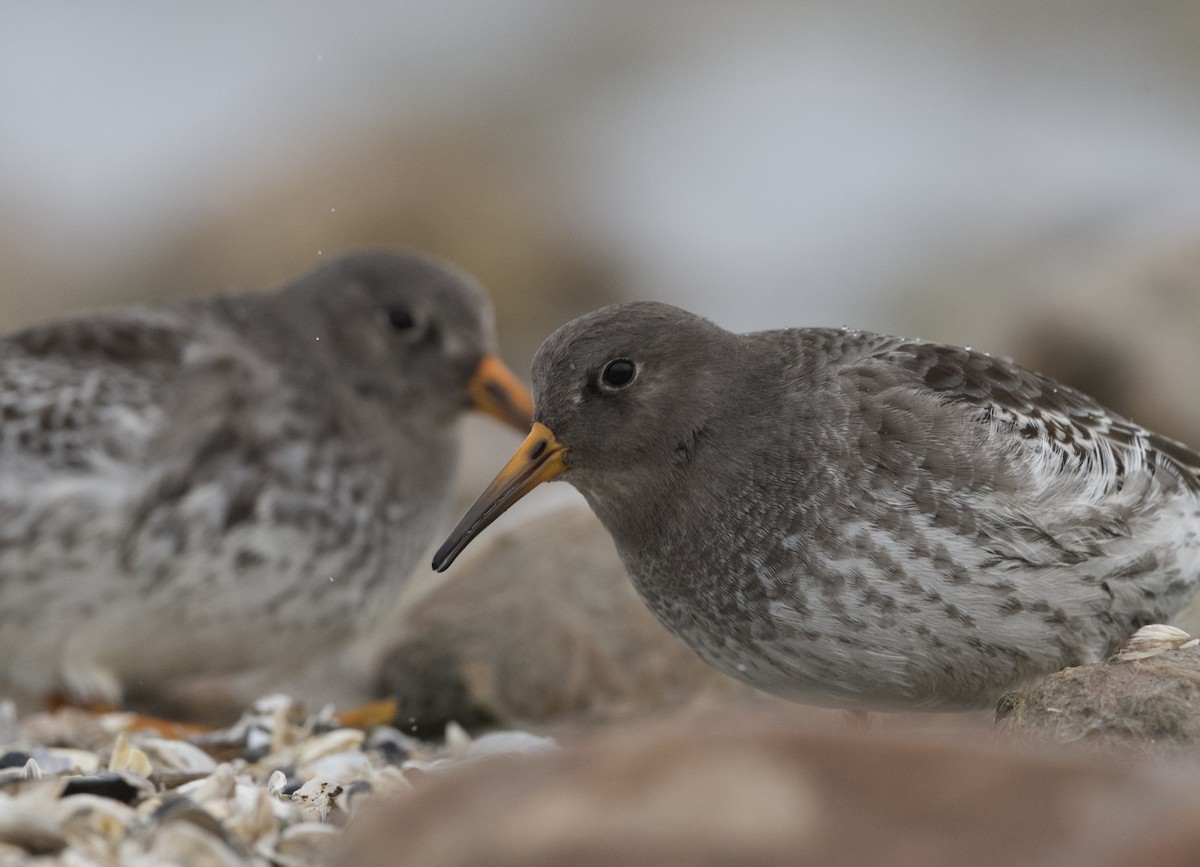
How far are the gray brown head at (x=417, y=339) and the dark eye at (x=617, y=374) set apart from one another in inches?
94.4

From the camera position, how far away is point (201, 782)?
379 cm

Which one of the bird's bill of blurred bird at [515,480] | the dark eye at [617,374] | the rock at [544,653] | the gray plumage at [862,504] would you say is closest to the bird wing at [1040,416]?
the gray plumage at [862,504]

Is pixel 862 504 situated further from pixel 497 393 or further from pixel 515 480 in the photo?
pixel 497 393

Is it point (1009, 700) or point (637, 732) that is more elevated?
point (637, 732)

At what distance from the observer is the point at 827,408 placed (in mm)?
3936

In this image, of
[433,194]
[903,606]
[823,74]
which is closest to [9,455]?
[903,606]

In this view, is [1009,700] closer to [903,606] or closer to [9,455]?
[903,606]

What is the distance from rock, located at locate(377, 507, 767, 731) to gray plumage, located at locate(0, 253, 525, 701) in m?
0.38

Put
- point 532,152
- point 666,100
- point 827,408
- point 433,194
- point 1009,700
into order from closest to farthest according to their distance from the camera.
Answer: point 1009,700 → point 827,408 → point 433,194 → point 532,152 → point 666,100

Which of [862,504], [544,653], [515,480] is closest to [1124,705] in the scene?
[862,504]

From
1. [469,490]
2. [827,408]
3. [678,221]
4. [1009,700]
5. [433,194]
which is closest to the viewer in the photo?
[1009,700]

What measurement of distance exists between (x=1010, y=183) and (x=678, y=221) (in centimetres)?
377

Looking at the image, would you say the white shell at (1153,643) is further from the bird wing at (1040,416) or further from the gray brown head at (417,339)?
the gray brown head at (417,339)

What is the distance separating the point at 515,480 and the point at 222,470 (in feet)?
7.01
